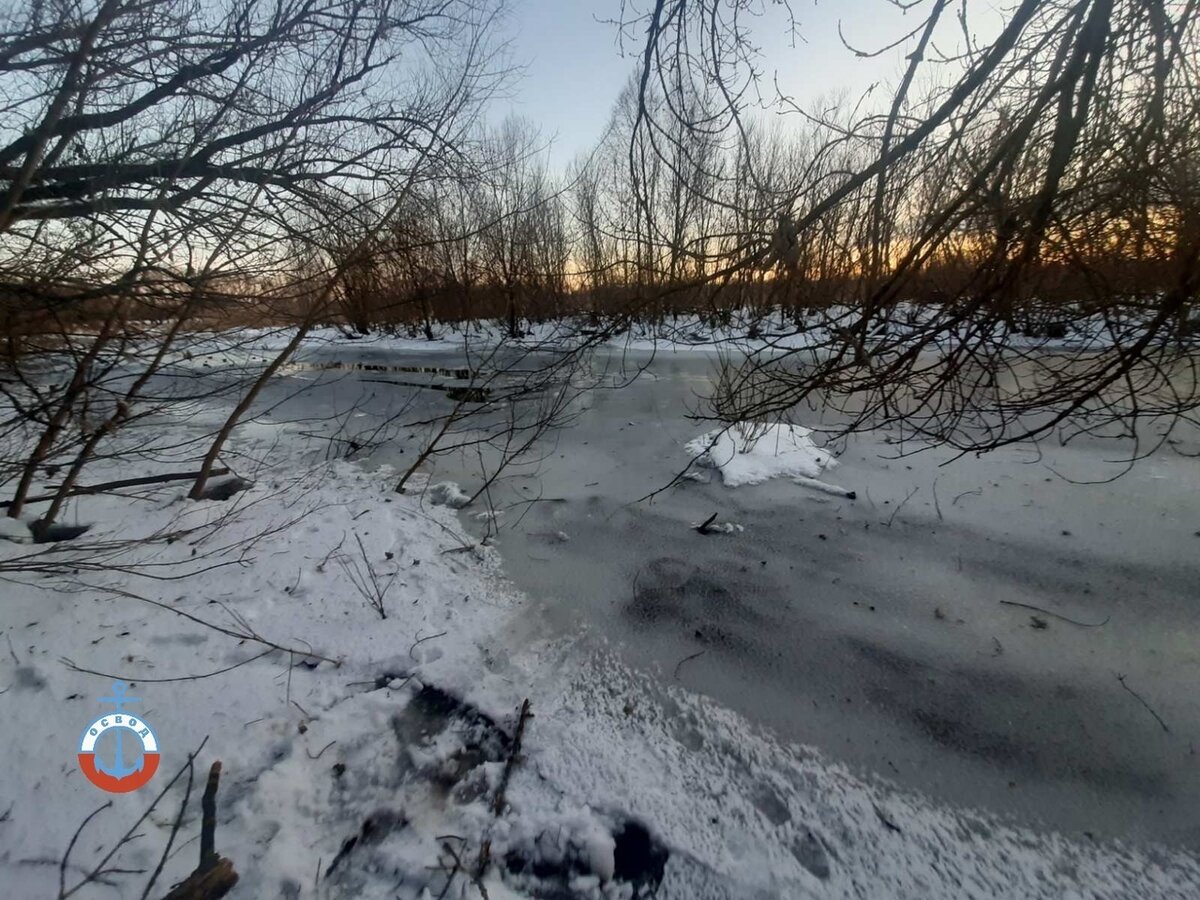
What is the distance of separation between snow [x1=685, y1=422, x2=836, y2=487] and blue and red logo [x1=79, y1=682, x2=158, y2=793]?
4.16 m

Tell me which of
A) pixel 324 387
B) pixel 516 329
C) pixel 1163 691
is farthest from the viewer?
pixel 516 329

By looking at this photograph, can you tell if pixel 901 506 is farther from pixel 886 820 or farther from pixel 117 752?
pixel 117 752

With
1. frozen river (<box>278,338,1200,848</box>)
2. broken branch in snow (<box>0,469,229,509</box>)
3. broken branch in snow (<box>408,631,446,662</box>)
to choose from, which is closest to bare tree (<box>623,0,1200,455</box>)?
frozen river (<box>278,338,1200,848</box>)

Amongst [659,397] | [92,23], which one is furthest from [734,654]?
[659,397]

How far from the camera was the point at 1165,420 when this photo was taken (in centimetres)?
593

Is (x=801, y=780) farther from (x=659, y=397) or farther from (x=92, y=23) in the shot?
(x=659, y=397)

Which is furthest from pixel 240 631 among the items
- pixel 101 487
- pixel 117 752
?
pixel 101 487

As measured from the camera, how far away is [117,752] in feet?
5.87

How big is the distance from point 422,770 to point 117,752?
114 centimetres

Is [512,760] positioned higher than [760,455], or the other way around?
[760,455]

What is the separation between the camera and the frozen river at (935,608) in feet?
6.52

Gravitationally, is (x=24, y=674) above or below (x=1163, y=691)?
above

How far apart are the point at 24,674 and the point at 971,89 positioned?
4687mm

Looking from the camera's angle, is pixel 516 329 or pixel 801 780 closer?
pixel 801 780
